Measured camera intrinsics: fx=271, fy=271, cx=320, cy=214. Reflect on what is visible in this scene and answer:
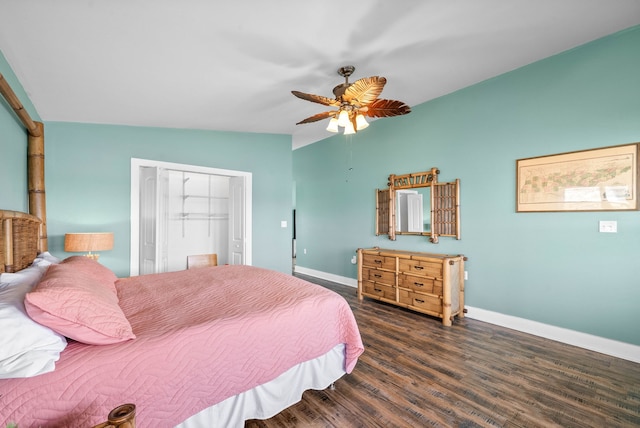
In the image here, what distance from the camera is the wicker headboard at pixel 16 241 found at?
5.63 ft

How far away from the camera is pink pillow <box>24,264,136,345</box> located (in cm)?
109

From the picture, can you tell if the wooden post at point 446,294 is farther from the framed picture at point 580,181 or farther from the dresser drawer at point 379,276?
the framed picture at point 580,181

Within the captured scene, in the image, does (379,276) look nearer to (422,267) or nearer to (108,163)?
(422,267)

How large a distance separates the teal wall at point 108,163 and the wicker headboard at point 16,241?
2.80 ft

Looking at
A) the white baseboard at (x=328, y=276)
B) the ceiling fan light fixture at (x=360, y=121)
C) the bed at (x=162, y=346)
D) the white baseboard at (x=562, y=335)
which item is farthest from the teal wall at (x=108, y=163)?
the white baseboard at (x=562, y=335)

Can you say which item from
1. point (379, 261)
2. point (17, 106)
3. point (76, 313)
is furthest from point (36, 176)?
point (379, 261)

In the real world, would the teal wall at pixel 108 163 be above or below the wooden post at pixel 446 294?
above

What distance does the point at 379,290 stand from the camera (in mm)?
3928

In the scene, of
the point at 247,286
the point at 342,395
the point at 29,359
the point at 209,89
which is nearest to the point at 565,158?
the point at 342,395

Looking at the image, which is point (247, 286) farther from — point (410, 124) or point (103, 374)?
point (410, 124)

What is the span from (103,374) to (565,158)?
3.94 m

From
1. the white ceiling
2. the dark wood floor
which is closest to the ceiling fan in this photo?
the white ceiling

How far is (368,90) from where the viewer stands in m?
2.22

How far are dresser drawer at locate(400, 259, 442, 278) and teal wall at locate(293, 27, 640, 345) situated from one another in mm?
488
